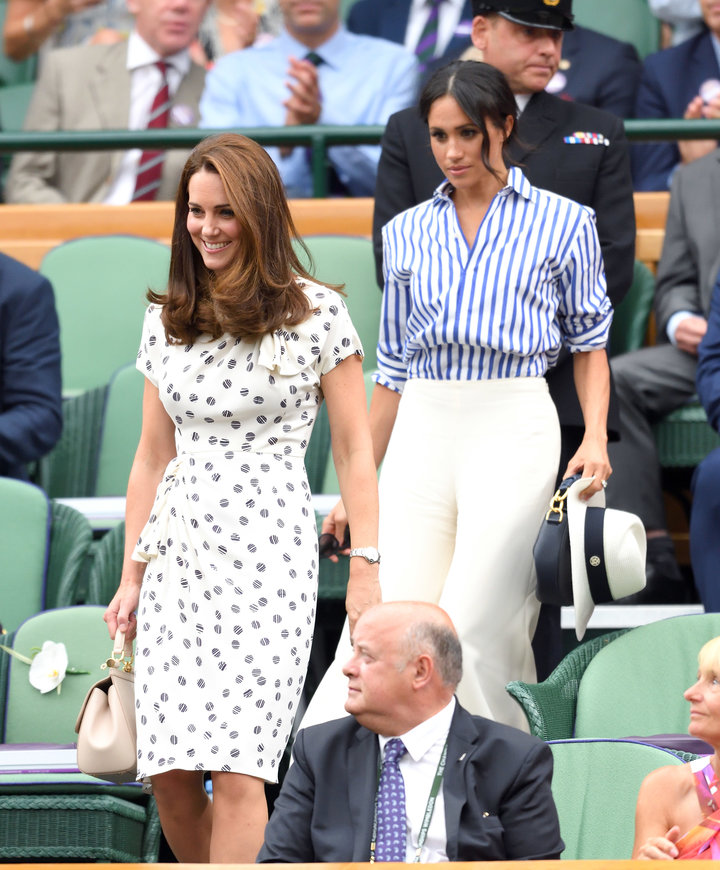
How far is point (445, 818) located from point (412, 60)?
13.8 feet

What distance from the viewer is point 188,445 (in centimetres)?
315

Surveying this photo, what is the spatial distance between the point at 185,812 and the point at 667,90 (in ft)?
13.4

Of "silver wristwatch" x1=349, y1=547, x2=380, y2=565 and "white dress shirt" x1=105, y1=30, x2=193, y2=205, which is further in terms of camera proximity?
"white dress shirt" x1=105, y1=30, x2=193, y2=205

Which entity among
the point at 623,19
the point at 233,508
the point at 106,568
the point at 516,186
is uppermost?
the point at 623,19

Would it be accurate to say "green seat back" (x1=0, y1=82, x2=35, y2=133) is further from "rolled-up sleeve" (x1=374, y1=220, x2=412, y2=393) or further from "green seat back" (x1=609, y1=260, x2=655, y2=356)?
"rolled-up sleeve" (x1=374, y1=220, x2=412, y2=393)

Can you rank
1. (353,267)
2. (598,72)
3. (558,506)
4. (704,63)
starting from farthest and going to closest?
(704,63) < (598,72) < (353,267) < (558,506)

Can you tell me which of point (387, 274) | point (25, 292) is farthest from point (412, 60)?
point (387, 274)

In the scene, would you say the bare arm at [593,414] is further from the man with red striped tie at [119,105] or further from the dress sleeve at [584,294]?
the man with red striped tie at [119,105]

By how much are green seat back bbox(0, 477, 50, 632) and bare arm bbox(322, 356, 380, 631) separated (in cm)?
160

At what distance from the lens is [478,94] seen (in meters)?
3.63

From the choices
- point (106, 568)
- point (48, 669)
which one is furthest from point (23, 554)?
point (48, 669)

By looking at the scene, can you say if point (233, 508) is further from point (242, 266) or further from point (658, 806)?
point (658, 806)

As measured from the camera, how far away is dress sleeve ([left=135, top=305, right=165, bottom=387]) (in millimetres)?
3199

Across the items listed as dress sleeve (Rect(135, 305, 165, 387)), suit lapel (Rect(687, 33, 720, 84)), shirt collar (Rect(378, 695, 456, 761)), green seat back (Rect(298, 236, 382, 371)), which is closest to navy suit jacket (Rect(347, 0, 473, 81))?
suit lapel (Rect(687, 33, 720, 84))
